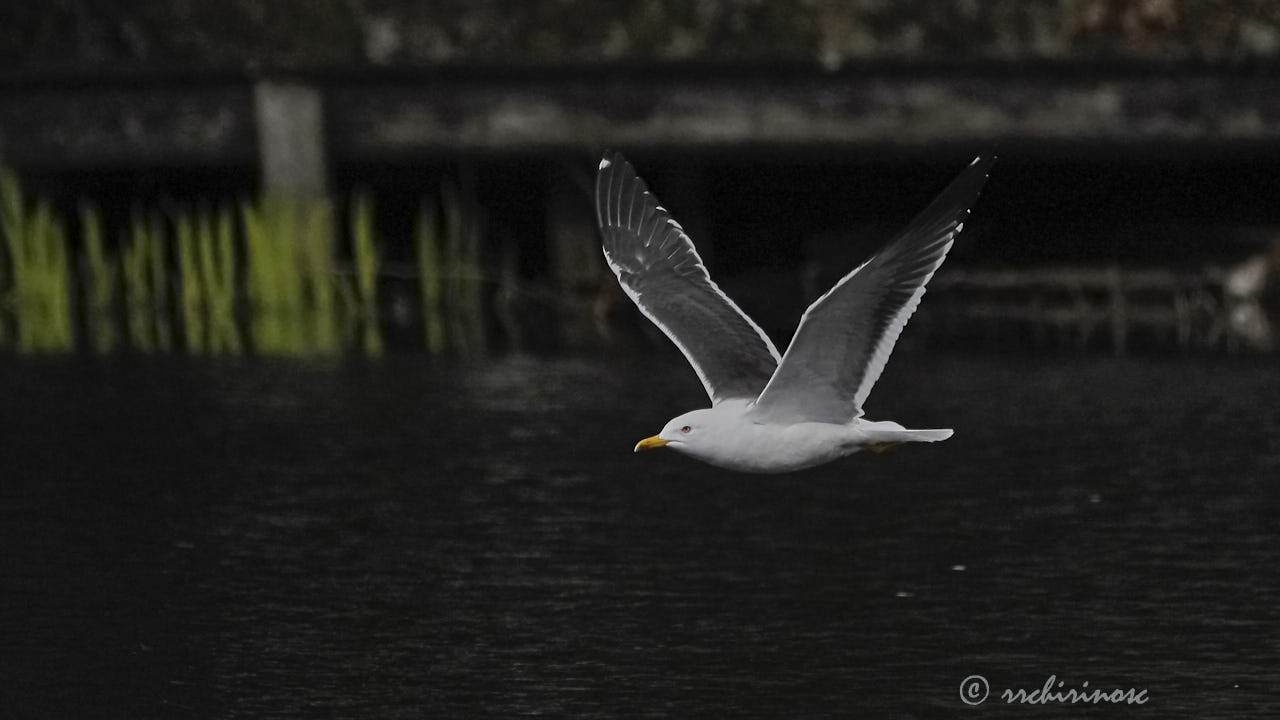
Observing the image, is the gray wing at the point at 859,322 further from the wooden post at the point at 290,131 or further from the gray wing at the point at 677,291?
the wooden post at the point at 290,131

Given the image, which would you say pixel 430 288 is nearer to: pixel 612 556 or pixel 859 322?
pixel 612 556

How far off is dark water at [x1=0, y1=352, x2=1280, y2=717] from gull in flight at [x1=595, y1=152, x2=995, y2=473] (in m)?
1.01

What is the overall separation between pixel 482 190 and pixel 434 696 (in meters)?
21.9

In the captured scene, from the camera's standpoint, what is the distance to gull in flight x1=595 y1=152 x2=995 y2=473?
12828 millimetres

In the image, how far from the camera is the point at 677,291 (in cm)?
1445

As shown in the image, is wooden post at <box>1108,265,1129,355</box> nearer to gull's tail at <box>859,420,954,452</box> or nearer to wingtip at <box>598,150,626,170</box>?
wingtip at <box>598,150,626,170</box>

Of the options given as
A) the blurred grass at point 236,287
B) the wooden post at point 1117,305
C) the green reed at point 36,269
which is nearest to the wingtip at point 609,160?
the blurred grass at point 236,287

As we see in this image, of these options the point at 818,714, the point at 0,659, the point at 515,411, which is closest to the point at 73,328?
the point at 515,411

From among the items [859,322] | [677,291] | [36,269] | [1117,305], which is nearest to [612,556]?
[677,291]

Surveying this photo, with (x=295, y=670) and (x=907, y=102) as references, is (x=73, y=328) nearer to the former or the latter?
(x=907, y=102)

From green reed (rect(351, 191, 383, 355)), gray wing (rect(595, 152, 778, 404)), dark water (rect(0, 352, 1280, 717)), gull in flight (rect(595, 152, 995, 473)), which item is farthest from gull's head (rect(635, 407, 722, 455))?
green reed (rect(351, 191, 383, 355))

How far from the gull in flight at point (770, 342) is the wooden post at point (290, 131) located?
12595 millimetres

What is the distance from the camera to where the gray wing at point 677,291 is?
46.5 feet

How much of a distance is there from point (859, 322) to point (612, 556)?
3156 mm
